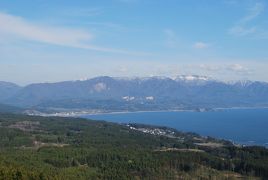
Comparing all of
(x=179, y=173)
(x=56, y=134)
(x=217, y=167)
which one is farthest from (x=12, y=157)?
(x=56, y=134)

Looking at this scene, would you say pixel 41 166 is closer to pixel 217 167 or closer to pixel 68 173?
pixel 68 173

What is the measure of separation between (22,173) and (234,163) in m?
40.0

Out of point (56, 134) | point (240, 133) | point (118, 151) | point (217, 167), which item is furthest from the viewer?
point (240, 133)

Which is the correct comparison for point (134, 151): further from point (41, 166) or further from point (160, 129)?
point (160, 129)

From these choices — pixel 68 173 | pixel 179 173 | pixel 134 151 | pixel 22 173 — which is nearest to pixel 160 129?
pixel 134 151

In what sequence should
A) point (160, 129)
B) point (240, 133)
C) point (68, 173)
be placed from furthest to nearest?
1. point (240, 133)
2. point (160, 129)
3. point (68, 173)

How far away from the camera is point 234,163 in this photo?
272 ft

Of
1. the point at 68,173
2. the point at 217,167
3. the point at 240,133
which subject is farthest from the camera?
the point at 240,133

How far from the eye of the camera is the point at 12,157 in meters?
75.1

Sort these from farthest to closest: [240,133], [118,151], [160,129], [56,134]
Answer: [240,133], [160,129], [56,134], [118,151]

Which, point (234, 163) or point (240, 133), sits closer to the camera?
point (234, 163)

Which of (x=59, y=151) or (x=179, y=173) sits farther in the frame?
(x=59, y=151)

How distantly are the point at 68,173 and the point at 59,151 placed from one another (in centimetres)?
1850

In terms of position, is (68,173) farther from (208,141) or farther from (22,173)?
(208,141)
